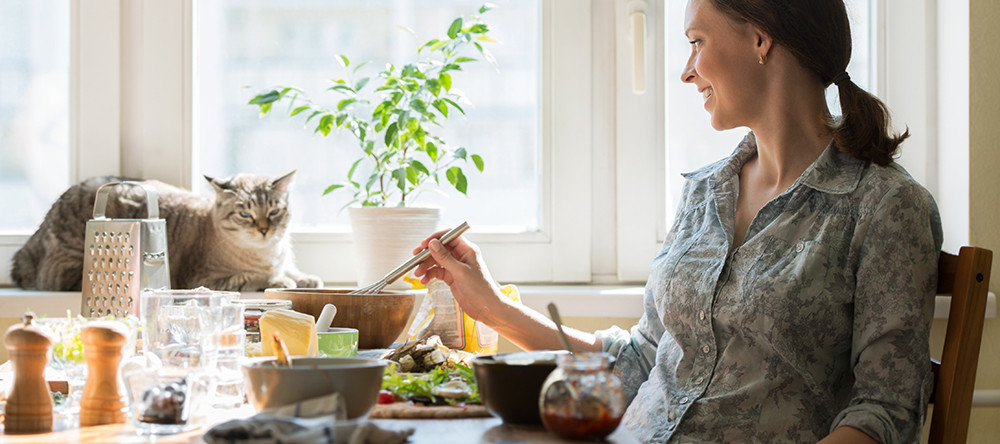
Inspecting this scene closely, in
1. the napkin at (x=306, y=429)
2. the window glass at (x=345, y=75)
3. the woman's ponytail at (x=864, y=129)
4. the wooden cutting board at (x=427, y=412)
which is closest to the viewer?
the napkin at (x=306, y=429)

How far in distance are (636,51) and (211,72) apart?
1.09 meters

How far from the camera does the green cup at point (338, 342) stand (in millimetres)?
1146

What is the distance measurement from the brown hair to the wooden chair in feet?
0.74

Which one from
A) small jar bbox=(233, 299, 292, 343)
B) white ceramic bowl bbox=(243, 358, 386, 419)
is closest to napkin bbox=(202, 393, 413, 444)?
white ceramic bowl bbox=(243, 358, 386, 419)

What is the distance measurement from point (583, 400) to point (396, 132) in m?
1.35

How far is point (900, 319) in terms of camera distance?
108 cm

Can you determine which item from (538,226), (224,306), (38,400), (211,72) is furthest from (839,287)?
(211,72)

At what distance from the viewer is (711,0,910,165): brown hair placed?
125 centimetres

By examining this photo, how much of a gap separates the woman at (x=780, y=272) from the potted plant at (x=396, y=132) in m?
0.59

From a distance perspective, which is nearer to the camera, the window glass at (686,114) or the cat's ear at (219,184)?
the cat's ear at (219,184)

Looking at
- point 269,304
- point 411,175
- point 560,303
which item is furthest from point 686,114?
point 269,304

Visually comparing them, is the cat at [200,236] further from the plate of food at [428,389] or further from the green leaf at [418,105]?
the plate of food at [428,389]

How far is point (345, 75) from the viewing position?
2201 mm

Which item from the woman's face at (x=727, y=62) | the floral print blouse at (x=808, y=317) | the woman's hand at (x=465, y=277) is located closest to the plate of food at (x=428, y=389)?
the woman's hand at (x=465, y=277)
